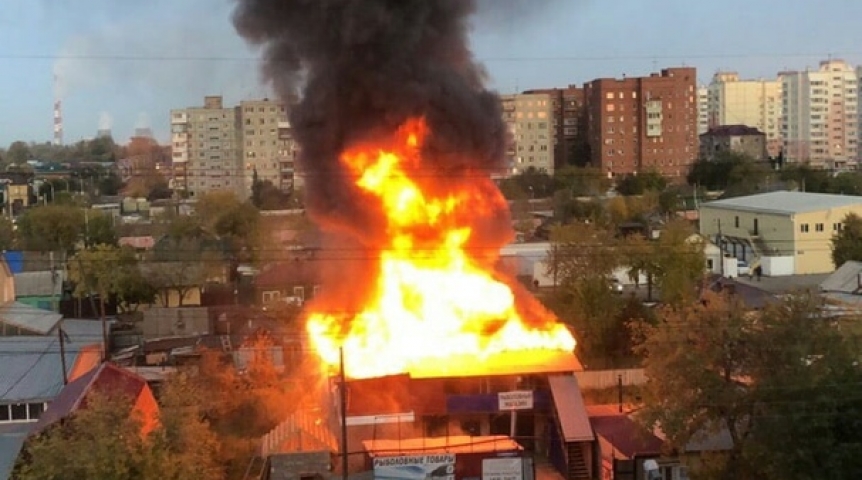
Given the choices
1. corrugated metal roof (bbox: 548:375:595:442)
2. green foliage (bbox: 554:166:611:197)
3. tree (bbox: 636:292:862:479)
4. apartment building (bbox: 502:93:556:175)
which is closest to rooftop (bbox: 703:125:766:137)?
apartment building (bbox: 502:93:556:175)

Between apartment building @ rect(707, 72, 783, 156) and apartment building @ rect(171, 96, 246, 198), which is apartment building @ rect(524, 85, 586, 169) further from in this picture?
apartment building @ rect(707, 72, 783, 156)

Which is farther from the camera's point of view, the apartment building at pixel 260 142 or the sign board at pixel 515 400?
the apartment building at pixel 260 142

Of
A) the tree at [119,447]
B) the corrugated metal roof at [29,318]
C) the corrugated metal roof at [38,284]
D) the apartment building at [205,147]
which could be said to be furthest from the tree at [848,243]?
the apartment building at [205,147]

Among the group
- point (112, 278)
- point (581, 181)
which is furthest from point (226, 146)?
point (112, 278)

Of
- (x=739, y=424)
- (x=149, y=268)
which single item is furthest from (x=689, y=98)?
(x=739, y=424)

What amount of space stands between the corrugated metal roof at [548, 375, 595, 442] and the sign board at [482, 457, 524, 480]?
846 millimetres

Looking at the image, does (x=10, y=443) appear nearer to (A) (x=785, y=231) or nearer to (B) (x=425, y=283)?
(B) (x=425, y=283)

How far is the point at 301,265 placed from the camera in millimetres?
18875

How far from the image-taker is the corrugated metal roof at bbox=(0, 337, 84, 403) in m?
11.3

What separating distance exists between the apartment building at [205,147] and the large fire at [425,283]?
21775 millimetres

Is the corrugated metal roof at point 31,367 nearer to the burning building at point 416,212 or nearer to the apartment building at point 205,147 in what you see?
the burning building at point 416,212

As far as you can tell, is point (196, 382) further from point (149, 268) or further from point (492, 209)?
point (149, 268)

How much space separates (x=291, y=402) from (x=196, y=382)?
1090 millimetres

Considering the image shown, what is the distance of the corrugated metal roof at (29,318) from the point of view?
48.7 feet
